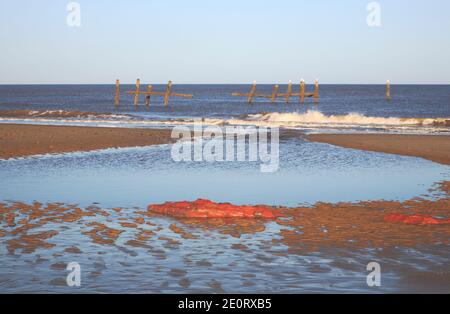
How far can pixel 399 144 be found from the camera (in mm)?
24203

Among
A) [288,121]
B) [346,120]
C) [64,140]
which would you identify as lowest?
[288,121]

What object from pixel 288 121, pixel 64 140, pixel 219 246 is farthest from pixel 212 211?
pixel 288 121

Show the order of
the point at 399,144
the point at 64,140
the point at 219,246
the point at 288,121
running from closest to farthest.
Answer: the point at 219,246 → the point at 399,144 → the point at 64,140 → the point at 288,121

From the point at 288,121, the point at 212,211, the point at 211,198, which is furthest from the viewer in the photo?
the point at 288,121

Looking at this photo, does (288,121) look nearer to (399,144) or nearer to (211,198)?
(399,144)

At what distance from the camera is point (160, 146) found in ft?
77.5

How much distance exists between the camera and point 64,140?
80.2 ft

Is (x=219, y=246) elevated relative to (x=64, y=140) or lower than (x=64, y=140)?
lower

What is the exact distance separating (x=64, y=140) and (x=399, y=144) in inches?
515

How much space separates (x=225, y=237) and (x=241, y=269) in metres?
1.71

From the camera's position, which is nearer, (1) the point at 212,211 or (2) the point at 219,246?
(2) the point at 219,246

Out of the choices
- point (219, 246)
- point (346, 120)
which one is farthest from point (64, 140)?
point (346, 120)

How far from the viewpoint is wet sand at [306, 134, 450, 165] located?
2062 centimetres
